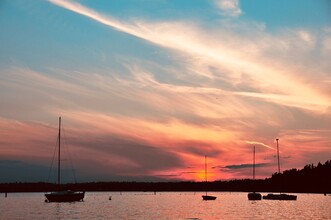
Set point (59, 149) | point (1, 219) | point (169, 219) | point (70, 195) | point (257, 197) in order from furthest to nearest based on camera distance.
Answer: point (257, 197), point (70, 195), point (59, 149), point (1, 219), point (169, 219)

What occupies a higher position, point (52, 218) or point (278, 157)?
point (278, 157)

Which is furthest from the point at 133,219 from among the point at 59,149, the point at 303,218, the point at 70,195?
the point at 70,195

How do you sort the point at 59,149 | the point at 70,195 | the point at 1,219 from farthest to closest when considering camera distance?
the point at 70,195 < the point at 59,149 < the point at 1,219

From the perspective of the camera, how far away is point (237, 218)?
97500 mm

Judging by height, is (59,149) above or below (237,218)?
above

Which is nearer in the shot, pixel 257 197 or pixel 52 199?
pixel 52 199

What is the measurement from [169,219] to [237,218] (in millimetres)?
15268

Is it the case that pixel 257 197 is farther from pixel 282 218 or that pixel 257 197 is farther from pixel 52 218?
pixel 52 218

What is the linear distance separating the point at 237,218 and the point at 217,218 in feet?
14.8

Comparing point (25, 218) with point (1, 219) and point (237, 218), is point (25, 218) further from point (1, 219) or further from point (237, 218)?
point (237, 218)

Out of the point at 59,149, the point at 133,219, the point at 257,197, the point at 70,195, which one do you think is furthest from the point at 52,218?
the point at 257,197

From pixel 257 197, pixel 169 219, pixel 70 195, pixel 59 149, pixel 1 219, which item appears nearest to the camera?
pixel 169 219

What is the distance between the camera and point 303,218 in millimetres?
97000

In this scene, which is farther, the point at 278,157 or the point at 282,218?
the point at 278,157
